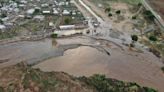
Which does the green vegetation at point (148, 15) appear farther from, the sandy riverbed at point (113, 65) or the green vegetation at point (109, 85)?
the green vegetation at point (109, 85)

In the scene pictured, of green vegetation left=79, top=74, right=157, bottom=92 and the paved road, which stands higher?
the paved road

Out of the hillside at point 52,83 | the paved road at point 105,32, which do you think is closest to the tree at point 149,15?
the paved road at point 105,32

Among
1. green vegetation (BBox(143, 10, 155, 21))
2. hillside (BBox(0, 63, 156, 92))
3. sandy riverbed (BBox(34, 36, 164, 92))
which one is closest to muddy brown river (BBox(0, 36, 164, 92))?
sandy riverbed (BBox(34, 36, 164, 92))

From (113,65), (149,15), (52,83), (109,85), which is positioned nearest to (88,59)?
(113,65)

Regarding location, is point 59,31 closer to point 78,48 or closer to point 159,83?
point 78,48

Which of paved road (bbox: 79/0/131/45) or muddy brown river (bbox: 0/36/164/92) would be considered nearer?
muddy brown river (bbox: 0/36/164/92)

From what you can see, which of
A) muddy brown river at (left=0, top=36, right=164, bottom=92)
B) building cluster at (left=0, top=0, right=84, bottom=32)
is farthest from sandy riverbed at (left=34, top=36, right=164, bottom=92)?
building cluster at (left=0, top=0, right=84, bottom=32)

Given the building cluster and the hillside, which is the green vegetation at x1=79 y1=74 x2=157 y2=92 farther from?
the building cluster

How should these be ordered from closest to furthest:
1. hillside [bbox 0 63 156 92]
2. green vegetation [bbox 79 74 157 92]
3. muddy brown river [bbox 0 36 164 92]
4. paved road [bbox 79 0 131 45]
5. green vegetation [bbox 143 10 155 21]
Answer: hillside [bbox 0 63 156 92]
green vegetation [bbox 79 74 157 92]
muddy brown river [bbox 0 36 164 92]
paved road [bbox 79 0 131 45]
green vegetation [bbox 143 10 155 21]

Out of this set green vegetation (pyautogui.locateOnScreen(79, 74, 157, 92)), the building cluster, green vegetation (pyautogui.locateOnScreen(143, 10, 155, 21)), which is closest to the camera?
green vegetation (pyautogui.locateOnScreen(79, 74, 157, 92))

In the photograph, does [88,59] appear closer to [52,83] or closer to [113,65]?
[113,65]

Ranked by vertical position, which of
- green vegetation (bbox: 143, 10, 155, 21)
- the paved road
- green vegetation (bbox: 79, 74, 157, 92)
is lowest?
green vegetation (bbox: 79, 74, 157, 92)
